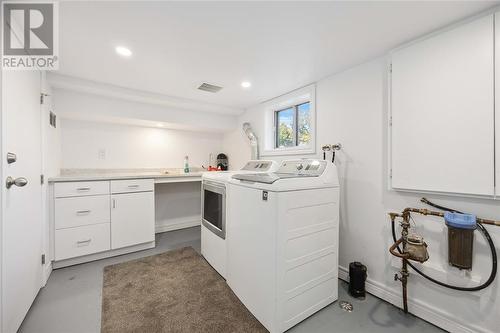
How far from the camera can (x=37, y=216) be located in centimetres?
165

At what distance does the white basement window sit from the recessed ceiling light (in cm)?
179

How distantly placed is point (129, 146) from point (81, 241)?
144 cm

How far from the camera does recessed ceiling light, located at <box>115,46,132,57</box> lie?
161 cm

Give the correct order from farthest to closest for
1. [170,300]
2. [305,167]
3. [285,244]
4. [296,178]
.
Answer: [305,167], [170,300], [296,178], [285,244]

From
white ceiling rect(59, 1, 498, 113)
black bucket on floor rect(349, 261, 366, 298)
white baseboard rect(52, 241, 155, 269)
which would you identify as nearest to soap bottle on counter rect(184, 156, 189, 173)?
white baseboard rect(52, 241, 155, 269)

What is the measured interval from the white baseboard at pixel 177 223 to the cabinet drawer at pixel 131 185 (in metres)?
0.98

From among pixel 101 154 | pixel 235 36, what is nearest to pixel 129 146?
pixel 101 154

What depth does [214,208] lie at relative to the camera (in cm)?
214

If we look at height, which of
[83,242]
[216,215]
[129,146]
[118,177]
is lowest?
[83,242]

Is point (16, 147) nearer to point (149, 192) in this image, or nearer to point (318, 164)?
point (149, 192)

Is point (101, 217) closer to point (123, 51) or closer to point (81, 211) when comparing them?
point (81, 211)

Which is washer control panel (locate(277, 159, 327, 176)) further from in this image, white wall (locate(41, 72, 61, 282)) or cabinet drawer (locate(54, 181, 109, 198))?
white wall (locate(41, 72, 61, 282))

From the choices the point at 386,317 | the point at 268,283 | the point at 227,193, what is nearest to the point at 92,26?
the point at 227,193

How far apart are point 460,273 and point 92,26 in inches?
116
